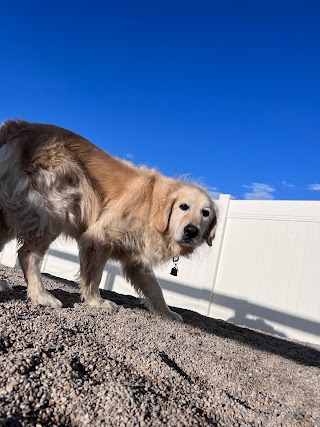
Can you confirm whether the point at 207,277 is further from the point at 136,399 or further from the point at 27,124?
the point at 136,399

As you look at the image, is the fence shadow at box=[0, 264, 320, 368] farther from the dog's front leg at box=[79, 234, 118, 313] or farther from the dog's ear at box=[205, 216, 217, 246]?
the dog's ear at box=[205, 216, 217, 246]

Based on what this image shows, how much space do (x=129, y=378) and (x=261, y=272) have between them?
6.45 m

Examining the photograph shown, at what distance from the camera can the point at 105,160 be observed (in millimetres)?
4445

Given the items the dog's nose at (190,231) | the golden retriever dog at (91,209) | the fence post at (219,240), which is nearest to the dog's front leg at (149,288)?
the golden retriever dog at (91,209)

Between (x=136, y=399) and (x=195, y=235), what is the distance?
8.90 ft

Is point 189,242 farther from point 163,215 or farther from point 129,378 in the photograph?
point 129,378

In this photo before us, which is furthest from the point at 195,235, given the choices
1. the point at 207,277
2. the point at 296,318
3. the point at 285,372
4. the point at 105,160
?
the point at 207,277

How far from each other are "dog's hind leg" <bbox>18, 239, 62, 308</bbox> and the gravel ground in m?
0.13

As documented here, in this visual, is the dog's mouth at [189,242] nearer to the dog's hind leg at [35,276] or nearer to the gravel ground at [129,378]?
the gravel ground at [129,378]

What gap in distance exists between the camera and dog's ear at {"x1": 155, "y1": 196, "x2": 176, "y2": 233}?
14.2 ft

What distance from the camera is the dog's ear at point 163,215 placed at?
4.34 meters

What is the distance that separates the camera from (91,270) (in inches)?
162

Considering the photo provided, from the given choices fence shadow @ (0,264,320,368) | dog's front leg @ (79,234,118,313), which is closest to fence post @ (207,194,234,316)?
fence shadow @ (0,264,320,368)

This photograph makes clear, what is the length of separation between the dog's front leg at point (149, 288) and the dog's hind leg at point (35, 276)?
4.22ft
